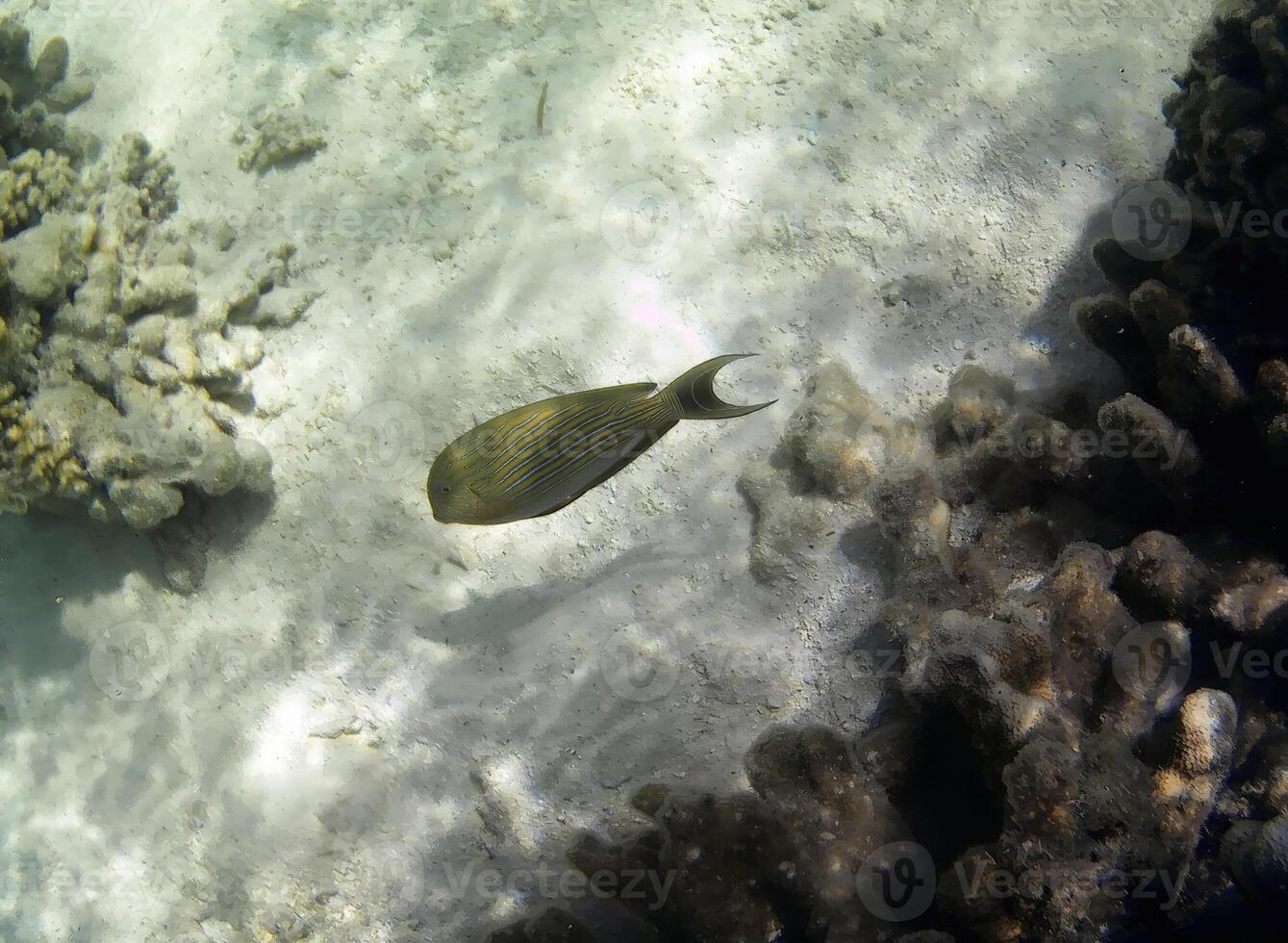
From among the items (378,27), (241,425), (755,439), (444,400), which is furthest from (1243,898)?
(378,27)

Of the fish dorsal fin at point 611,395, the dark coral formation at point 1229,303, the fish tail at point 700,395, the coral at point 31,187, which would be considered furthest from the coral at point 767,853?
the coral at point 31,187

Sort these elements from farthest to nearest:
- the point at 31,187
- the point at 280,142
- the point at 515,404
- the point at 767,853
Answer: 1. the point at 280,142
2. the point at 31,187
3. the point at 515,404
4. the point at 767,853

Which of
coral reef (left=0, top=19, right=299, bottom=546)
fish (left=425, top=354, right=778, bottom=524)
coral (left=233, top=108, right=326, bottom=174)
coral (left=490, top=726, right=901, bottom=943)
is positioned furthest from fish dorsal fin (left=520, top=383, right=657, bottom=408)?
coral (left=233, top=108, right=326, bottom=174)

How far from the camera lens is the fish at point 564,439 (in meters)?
2.46

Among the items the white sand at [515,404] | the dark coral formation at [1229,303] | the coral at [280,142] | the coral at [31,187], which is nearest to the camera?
the dark coral formation at [1229,303]

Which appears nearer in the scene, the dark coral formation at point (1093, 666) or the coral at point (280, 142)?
the dark coral formation at point (1093, 666)

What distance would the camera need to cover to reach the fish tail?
2.41 meters

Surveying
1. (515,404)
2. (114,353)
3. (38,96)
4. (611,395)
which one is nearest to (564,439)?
(611,395)

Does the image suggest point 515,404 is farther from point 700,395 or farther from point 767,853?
point 767,853

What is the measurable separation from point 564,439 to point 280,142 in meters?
3.58

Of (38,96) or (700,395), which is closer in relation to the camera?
(700,395)

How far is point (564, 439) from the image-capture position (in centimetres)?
246

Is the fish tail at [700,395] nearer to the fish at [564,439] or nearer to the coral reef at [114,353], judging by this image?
the fish at [564,439]

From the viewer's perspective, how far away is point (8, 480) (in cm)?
380
